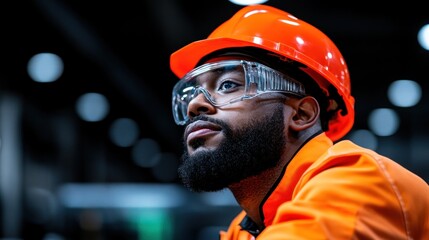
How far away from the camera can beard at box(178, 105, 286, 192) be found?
2656mm

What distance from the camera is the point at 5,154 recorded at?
38.2 ft

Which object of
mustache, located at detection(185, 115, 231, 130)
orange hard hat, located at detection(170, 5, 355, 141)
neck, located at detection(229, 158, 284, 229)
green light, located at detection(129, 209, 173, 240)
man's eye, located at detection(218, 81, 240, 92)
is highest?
orange hard hat, located at detection(170, 5, 355, 141)

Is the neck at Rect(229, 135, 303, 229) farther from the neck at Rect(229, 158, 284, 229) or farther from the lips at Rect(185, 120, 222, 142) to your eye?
the lips at Rect(185, 120, 222, 142)

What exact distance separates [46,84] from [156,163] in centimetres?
1834

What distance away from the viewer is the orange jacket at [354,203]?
6.18 ft

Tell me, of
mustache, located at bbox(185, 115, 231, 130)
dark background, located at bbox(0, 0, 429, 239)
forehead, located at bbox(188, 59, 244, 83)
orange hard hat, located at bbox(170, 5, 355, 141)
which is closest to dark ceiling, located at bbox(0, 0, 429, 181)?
dark background, located at bbox(0, 0, 429, 239)

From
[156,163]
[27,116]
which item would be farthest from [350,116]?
[156,163]

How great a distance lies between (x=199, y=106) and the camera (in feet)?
9.13

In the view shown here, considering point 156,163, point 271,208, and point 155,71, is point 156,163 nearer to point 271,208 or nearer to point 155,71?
point 155,71

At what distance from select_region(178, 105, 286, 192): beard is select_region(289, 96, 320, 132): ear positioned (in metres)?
0.11

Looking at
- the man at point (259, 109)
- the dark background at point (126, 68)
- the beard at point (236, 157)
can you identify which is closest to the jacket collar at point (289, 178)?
the man at point (259, 109)

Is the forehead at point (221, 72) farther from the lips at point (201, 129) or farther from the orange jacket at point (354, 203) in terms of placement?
the orange jacket at point (354, 203)

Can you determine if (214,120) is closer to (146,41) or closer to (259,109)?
(259,109)

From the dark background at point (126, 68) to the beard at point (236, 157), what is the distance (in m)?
6.40
